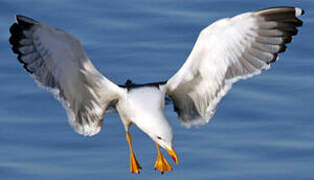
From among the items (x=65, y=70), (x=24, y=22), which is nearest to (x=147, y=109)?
(x=65, y=70)

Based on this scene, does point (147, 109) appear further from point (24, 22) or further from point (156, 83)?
point (24, 22)

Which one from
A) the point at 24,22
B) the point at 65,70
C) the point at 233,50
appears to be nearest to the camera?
the point at 24,22

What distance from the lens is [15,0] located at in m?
19.2

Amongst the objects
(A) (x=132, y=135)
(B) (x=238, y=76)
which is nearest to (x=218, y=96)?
(B) (x=238, y=76)

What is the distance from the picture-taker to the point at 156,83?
13500mm

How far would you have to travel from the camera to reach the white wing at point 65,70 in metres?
13.0

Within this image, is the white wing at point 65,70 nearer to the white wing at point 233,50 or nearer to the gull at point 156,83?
the gull at point 156,83

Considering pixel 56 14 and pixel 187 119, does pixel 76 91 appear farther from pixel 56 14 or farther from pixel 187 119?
pixel 56 14

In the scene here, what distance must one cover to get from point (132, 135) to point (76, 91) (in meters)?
2.44

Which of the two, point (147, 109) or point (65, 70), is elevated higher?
point (65, 70)

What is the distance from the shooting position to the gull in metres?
13.1

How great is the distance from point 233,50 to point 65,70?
157cm

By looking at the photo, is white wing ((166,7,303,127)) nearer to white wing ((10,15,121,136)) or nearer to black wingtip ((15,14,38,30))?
white wing ((10,15,121,136))

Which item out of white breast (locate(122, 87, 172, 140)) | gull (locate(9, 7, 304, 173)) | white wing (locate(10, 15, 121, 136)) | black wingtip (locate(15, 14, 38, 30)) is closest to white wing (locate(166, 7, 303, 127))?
gull (locate(9, 7, 304, 173))
